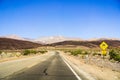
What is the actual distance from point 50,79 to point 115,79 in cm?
384

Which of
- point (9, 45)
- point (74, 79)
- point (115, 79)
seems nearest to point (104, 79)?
point (115, 79)

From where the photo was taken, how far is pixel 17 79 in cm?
1287

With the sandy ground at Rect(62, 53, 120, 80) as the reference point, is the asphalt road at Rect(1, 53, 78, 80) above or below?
above

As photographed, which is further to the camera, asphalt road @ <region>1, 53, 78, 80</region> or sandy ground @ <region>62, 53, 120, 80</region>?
sandy ground @ <region>62, 53, 120, 80</region>

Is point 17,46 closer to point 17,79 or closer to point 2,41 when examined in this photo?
point 2,41

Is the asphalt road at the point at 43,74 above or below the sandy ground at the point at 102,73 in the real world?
above

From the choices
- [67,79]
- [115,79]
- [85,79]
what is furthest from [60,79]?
[115,79]

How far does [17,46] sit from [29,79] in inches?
7177

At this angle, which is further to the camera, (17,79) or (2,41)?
(2,41)

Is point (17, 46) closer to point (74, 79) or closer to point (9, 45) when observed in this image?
point (9, 45)

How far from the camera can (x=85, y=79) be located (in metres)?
13.3

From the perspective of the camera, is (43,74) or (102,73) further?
(102,73)

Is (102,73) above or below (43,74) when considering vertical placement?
below

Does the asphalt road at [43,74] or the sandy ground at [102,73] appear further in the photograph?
the sandy ground at [102,73]
